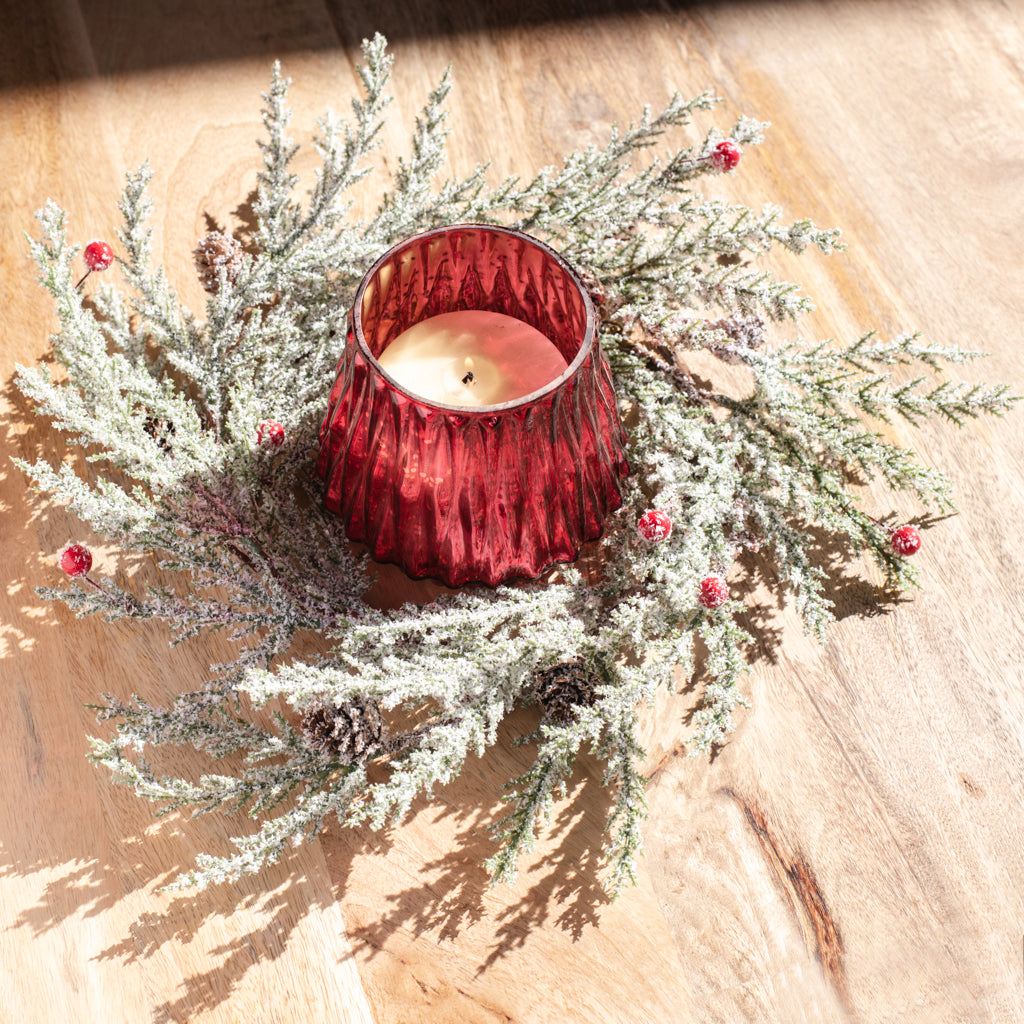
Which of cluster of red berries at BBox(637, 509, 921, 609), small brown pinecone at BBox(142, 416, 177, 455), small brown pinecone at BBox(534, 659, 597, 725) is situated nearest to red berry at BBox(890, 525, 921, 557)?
cluster of red berries at BBox(637, 509, 921, 609)

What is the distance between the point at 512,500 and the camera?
0.69 meters

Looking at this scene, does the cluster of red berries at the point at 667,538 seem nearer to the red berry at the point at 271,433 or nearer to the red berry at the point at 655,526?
the red berry at the point at 655,526

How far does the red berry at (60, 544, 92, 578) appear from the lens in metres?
0.72

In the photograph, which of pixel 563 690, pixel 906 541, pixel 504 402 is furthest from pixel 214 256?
pixel 906 541

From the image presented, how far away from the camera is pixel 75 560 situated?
721 millimetres

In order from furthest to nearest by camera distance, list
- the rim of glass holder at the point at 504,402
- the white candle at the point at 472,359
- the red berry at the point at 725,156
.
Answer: the red berry at the point at 725,156, the white candle at the point at 472,359, the rim of glass holder at the point at 504,402

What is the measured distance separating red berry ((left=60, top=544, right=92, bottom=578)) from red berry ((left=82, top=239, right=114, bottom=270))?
26 cm

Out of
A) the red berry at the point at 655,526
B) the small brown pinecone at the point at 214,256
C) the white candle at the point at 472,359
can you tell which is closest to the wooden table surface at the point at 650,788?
the small brown pinecone at the point at 214,256

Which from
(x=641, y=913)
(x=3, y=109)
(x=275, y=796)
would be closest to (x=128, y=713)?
(x=275, y=796)

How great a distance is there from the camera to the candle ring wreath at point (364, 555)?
0.68 m

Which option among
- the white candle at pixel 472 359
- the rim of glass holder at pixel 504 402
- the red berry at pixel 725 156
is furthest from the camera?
the red berry at pixel 725 156

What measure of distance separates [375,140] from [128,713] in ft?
1.75

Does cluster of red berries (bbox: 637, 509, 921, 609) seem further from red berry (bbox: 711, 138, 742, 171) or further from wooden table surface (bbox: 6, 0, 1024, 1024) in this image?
red berry (bbox: 711, 138, 742, 171)

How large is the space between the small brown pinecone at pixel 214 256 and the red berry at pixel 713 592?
502mm
